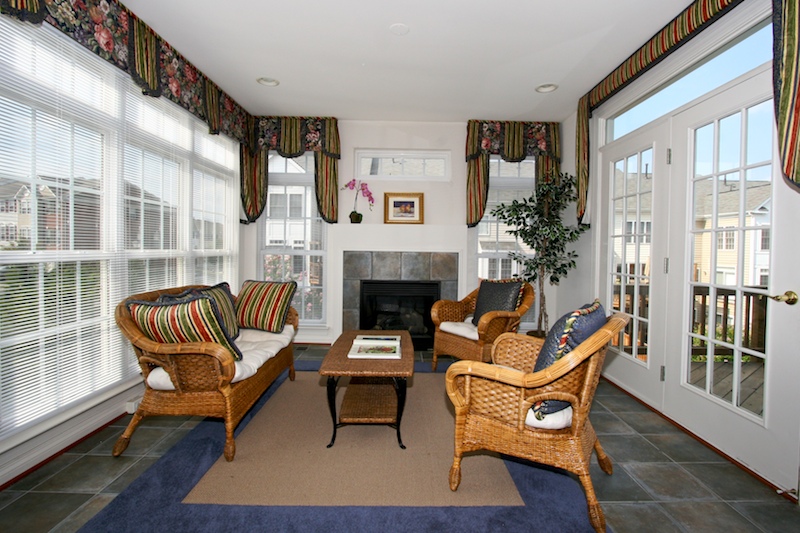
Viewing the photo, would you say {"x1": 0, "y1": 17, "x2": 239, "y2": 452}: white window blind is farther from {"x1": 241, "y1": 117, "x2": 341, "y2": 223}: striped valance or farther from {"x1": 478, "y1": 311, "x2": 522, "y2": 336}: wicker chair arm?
{"x1": 478, "y1": 311, "x2": 522, "y2": 336}: wicker chair arm

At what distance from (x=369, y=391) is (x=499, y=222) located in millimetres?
2848

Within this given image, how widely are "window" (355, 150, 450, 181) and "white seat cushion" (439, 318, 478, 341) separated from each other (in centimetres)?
186

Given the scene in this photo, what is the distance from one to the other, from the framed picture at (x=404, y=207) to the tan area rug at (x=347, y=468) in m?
2.42

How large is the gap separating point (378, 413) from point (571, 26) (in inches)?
109

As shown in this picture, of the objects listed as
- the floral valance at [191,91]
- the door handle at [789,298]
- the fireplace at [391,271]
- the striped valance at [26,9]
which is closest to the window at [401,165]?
the floral valance at [191,91]

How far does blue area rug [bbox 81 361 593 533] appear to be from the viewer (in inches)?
65.2

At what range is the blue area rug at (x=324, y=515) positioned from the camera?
5.43ft

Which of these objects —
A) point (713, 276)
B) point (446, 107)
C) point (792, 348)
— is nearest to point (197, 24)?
point (446, 107)

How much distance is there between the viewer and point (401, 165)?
4.74 meters

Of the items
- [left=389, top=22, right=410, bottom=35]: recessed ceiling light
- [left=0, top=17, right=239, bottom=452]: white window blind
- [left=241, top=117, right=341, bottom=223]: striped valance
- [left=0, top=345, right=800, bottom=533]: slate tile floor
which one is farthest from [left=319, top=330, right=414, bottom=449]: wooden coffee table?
[left=241, top=117, right=341, bottom=223]: striped valance

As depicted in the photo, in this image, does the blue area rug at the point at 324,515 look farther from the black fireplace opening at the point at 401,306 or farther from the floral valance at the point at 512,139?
the floral valance at the point at 512,139

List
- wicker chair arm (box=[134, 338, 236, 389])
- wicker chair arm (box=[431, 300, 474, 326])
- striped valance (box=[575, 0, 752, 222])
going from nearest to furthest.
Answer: wicker chair arm (box=[134, 338, 236, 389]) → striped valance (box=[575, 0, 752, 222]) → wicker chair arm (box=[431, 300, 474, 326])

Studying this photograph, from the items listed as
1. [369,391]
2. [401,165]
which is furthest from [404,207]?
[369,391]

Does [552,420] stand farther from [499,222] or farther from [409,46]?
[499,222]
